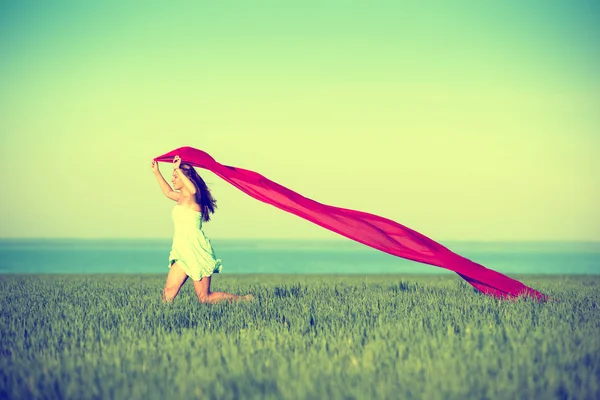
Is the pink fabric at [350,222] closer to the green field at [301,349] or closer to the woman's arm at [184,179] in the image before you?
the woman's arm at [184,179]

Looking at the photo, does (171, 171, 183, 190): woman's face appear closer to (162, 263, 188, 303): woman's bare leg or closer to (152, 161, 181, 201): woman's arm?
(152, 161, 181, 201): woman's arm

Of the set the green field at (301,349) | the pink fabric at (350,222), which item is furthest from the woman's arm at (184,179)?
the green field at (301,349)

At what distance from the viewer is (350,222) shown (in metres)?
9.68

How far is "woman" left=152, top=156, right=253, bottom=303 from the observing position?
30.3 ft

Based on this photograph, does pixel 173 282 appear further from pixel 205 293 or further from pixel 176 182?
pixel 176 182

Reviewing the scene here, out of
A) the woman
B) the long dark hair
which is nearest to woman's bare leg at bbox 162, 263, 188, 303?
the woman

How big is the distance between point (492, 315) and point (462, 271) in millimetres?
1585

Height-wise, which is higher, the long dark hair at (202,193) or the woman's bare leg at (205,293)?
the long dark hair at (202,193)

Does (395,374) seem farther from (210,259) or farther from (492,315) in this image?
(210,259)

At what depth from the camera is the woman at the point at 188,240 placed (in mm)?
9250

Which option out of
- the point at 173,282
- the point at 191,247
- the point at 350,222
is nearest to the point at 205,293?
the point at 173,282

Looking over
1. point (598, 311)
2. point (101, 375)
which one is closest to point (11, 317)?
point (101, 375)

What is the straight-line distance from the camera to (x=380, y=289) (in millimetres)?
12148

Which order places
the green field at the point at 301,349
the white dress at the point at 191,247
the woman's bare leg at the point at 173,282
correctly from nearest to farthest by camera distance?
1. the green field at the point at 301,349
2. the white dress at the point at 191,247
3. the woman's bare leg at the point at 173,282
